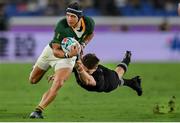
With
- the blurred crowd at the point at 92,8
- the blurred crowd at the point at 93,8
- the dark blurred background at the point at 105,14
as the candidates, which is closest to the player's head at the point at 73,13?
the dark blurred background at the point at 105,14

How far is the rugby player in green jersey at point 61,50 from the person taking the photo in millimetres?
13211

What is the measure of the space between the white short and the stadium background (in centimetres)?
90

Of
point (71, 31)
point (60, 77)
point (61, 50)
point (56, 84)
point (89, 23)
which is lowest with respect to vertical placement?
point (56, 84)

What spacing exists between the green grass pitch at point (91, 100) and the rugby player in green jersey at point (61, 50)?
406 mm

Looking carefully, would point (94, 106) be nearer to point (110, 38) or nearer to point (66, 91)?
point (66, 91)

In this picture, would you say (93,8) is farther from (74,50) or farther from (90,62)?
(74,50)

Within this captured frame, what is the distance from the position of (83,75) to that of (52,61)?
76cm

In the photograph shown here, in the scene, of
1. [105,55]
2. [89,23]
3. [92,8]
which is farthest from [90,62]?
[92,8]

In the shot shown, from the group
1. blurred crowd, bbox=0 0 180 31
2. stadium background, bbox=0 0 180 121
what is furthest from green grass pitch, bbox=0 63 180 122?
blurred crowd, bbox=0 0 180 31

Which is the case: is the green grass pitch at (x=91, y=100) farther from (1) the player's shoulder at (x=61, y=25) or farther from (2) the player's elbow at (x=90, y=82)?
(1) the player's shoulder at (x=61, y=25)

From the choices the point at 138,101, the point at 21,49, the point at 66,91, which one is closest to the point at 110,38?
the point at 21,49

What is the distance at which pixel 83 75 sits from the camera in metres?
13.9

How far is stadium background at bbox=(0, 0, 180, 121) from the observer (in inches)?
Answer: 578

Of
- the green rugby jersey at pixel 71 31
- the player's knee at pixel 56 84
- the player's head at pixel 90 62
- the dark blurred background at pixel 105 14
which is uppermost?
the dark blurred background at pixel 105 14
